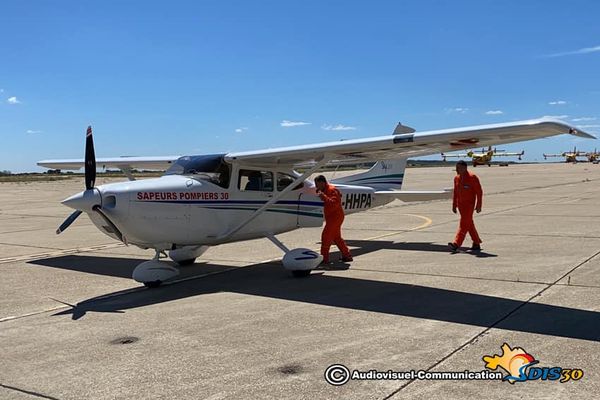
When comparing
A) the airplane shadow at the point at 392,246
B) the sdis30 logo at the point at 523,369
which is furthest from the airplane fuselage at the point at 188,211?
the sdis30 logo at the point at 523,369

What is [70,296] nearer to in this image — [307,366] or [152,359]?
[152,359]

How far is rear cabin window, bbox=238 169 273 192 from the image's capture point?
9.52m

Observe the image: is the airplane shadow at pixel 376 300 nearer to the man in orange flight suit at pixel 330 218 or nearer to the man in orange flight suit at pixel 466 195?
the man in orange flight suit at pixel 330 218

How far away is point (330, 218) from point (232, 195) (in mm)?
1929

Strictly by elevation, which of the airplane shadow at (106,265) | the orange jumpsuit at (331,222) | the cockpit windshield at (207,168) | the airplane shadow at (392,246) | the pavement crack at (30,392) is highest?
the cockpit windshield at (207,168)

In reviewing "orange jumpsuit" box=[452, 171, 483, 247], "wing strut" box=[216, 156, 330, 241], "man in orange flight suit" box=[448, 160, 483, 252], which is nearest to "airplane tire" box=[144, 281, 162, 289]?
"wing strut" box=[216, 156, 330, 241]

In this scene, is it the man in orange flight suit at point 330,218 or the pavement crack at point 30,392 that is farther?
the man in orange flight suit at point 330,218

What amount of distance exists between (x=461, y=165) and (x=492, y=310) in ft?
18.0

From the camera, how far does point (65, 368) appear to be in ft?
15.6

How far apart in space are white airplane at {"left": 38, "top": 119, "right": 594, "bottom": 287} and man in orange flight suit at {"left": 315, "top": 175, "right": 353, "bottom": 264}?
0.54 meters

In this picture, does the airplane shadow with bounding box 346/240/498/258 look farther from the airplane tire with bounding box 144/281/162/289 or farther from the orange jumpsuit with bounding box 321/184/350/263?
the airplane tire with bounding box 144/281/162/289

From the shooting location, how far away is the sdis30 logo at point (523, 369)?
418 centimetres

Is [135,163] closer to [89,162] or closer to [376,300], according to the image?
[89,162]

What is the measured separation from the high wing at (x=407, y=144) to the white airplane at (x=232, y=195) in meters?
0.01
